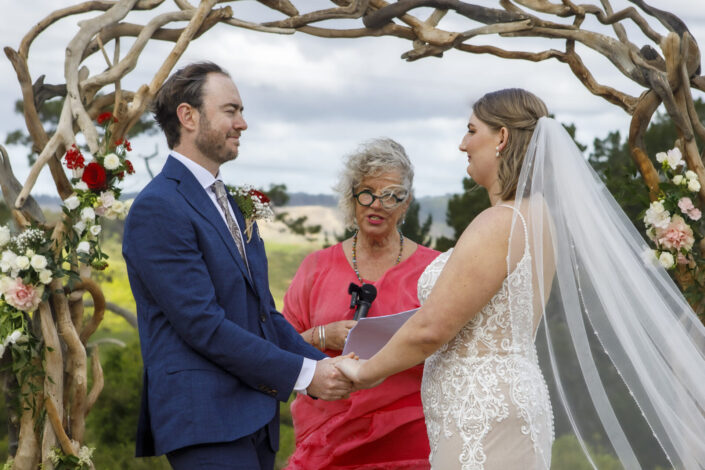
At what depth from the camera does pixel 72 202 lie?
3.70 meters

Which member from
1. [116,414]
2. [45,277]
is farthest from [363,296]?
[116,414]

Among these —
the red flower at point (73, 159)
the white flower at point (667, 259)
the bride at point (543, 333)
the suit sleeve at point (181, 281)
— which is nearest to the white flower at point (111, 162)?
the red flower at point (73, 159)

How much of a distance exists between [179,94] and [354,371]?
1.29m

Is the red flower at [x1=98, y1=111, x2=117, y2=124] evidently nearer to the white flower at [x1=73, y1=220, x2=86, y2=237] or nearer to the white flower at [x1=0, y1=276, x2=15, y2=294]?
the white flower at [x1=73, y1=220, x2=86, y2=237]

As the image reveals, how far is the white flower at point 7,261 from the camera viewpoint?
3654 mm

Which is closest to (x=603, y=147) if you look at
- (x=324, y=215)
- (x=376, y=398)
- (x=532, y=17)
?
(x=324, y=215)

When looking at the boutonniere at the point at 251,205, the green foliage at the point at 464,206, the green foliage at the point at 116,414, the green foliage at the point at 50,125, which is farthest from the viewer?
the green foliage at the point at 50,125

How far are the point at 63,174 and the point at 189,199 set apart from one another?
1.30 metres

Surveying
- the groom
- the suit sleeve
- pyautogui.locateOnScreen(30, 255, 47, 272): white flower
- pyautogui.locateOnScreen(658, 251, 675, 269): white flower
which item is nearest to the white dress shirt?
the groom

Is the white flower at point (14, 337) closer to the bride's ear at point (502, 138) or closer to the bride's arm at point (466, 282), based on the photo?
the bride's arm at point (466, 282)

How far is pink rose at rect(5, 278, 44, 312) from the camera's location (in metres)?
3.67

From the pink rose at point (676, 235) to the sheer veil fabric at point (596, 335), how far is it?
1.23 m

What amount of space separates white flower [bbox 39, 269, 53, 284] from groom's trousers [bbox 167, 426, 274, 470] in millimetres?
1257

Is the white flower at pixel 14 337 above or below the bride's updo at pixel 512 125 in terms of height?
below
